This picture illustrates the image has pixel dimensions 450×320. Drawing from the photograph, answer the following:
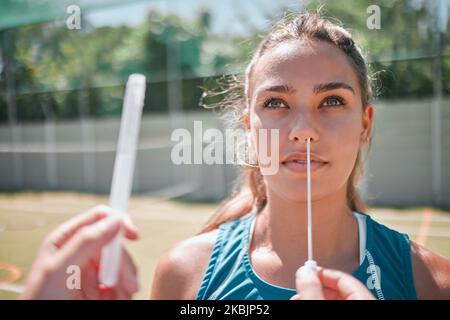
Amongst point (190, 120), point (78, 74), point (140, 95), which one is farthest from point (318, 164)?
point (78, 74)

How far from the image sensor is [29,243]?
414 cm

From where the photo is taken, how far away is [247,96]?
1.13 m

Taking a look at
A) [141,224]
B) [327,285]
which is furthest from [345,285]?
[141,224]

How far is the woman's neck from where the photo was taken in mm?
1019

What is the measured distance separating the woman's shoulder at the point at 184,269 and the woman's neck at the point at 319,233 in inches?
6.2

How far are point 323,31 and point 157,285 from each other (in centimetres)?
75

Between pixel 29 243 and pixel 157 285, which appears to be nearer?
pixel 157 285

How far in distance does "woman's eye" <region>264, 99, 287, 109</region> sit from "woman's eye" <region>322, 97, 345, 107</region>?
0.09 metres

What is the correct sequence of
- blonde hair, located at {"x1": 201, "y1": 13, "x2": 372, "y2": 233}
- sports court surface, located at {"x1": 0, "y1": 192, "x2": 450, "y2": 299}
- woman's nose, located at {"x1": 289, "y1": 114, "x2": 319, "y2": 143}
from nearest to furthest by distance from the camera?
1. woman's nose, located at {"x1": 289, "y1": 114, "x2": 319, "y2": 143}
2. blonde hair, located at {"x1": 201, "y1": 13, "x2": 372, "y2": 233}
3. sports court surface, located at {"x1": 0, "y1": 192, "x2": 450, "y2": 299}

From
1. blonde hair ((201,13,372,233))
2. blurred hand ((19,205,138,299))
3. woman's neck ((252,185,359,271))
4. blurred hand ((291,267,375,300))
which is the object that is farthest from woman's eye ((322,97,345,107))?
blurred hand ((19,205,138,299))

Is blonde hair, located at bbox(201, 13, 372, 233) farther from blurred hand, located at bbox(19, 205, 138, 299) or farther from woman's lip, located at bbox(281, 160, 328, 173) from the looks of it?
blurred hand, located at bbox(19, 205, 138, 299)

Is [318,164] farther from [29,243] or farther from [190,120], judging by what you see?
[190,120]

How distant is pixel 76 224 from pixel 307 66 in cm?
57

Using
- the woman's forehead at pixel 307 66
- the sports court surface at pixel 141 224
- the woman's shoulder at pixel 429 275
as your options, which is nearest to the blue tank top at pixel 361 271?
the woman's shoulder at pixel 429 275
